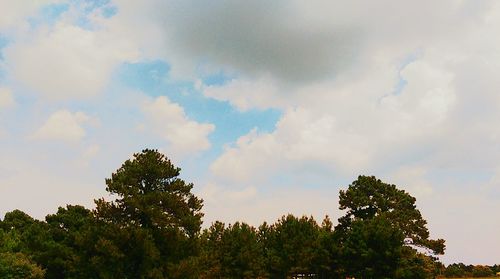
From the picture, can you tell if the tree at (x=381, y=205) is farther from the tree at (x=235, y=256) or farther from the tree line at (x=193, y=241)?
the tree at (x=235, y=256)

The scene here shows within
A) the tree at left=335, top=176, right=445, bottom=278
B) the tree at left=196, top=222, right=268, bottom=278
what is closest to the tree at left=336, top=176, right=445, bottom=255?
the tree at left=335, top=176, right=445, bottom=278

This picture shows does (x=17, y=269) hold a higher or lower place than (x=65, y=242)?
lower

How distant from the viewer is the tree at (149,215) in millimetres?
42156

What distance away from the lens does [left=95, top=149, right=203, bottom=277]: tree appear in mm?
42156

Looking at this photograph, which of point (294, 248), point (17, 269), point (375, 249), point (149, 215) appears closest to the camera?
point (149, 215)

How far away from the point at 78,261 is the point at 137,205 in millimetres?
8571

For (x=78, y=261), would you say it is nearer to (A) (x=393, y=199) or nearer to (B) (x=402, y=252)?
(B) (x=402, y=252)

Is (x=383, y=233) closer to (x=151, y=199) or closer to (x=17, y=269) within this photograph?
(x=151, y=199)

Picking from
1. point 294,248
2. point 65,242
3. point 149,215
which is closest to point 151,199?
point 149,215

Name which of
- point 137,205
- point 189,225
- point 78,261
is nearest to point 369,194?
point 189,225

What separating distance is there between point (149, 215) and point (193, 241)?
4974mm

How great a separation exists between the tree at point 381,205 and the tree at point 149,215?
23.3 meters

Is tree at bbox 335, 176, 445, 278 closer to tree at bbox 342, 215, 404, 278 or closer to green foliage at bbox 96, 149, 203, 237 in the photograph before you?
tree at bbox 342, 215, 404, 278

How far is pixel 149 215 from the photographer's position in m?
43.0
